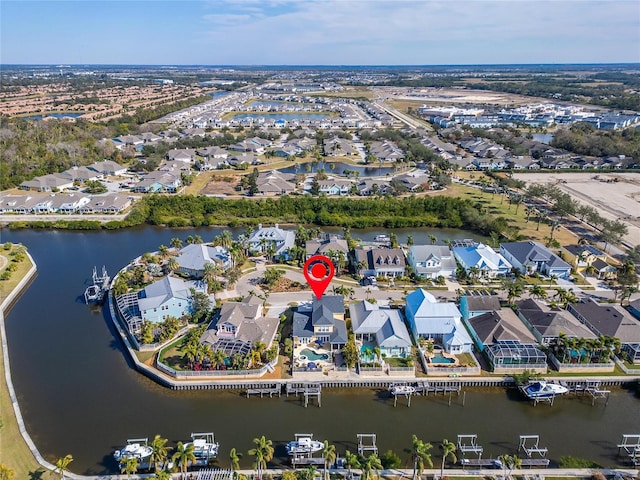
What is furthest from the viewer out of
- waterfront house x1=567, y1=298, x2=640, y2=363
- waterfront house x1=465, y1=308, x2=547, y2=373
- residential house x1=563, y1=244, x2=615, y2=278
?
residential house x1=563, y1=244, x2=615, y2=278

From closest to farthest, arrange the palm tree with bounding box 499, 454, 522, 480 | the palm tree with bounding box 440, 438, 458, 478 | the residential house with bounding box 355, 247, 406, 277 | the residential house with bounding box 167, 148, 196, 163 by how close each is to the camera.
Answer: the palm tree with bounding box 440, 438, 458, 478 < the palm tree with bounding box 499, 454, 522, 480 < the residential house with bounding box 355, 247, 406, 277 < the residential house with bounding box 167, 148, 196, 163

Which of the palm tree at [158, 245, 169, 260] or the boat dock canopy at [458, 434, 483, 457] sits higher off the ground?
the palm tree at [158, 245, 169, 260]

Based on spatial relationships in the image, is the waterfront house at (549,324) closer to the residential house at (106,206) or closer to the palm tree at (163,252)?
the palm tree at (163,252)

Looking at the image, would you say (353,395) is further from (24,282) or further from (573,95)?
(573,95)

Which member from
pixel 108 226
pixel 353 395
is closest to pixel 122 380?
pixel 353 395

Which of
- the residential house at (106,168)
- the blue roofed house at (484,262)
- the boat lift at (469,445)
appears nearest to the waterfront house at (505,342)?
the boat lift at (469,445)

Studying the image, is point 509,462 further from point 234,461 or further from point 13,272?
point 13,272

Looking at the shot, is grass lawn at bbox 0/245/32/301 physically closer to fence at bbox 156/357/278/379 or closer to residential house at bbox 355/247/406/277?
fence at bbox 156/357/278/379

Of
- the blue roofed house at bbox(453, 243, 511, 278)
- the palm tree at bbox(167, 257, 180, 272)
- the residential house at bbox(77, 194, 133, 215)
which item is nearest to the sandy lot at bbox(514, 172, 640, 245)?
the blue roofed house at bbox(453, 243, 511, 278)
